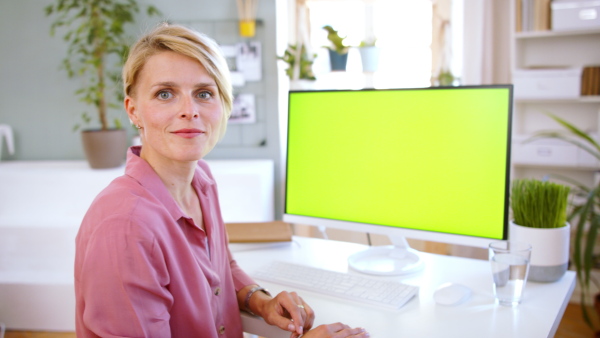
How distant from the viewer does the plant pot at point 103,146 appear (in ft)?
9.09

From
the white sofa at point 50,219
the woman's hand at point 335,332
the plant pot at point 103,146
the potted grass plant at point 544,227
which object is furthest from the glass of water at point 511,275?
the plant pot at point 103,146

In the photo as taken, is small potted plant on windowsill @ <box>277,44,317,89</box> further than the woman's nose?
Yes

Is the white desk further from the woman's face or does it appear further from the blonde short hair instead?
the blonde short hair

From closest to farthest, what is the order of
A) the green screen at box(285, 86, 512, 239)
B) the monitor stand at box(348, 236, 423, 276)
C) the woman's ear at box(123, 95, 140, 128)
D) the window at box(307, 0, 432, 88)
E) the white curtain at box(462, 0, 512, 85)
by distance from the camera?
1. the woman's ear at box(123, 95, 140, 128)
2. the green screen at box(285, 86, 512, 239)
3. the monitor stand at box(348, 236, 423, 276)
4. the white curtain at box(462, 0, 512, 85)
5. the window at box(307, 0, 432, 88)

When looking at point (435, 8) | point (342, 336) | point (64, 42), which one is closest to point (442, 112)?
point (342, 336)

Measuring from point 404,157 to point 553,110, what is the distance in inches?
99.0

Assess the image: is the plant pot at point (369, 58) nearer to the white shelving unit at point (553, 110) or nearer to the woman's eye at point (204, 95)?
the white shelving unit at point (553, 110)

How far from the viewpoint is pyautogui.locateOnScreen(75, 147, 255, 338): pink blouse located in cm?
92

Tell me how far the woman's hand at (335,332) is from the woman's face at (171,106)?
0.44 meters

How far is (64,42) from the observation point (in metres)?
3.01

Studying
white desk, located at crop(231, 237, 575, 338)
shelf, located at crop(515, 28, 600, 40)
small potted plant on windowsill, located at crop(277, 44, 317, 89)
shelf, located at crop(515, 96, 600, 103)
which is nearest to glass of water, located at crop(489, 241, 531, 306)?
white desk, located at crop(231, 237, 575, 338)

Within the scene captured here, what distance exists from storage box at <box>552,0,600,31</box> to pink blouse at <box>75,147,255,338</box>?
8.85 ft

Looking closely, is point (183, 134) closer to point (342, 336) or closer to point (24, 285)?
point (342, 336)

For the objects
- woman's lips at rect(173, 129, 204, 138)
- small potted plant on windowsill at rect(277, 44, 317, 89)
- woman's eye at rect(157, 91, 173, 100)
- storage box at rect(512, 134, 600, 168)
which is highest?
small potted plant on windowsill at rect(277, 44, 317, 89)
